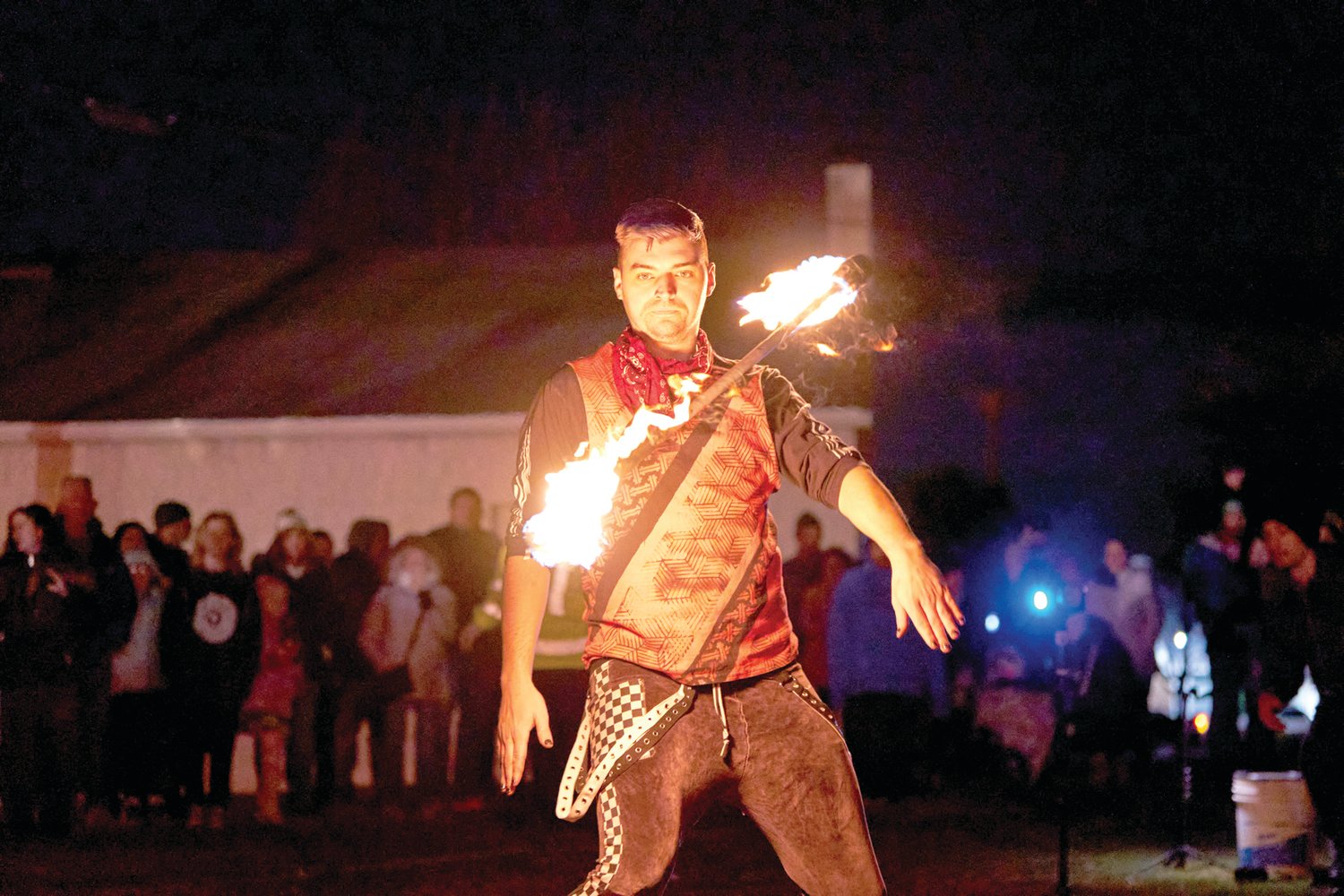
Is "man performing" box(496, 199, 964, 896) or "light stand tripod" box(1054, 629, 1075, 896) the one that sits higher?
"man performing" box(496, 199, 964, 896)

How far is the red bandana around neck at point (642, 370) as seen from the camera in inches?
169

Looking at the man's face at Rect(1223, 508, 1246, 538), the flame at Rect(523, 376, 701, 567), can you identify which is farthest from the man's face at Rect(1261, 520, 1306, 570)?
the flame at Rect(523, 376, 701, 567)

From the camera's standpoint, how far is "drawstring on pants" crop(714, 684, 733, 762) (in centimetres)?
403

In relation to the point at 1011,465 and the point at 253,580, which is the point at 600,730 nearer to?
the point at 253,580

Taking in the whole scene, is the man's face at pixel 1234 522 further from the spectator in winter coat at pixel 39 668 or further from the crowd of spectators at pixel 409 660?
the spectator in winter coat at pixel 39 668

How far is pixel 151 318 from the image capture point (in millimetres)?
16203

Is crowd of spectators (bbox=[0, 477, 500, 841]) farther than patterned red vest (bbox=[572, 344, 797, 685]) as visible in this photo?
Yes

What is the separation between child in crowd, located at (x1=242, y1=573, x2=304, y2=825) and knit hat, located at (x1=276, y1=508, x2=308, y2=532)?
0.74m

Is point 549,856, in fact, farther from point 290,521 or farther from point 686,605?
point 686,605

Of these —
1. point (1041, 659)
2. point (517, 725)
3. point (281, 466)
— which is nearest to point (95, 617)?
point (281, 466)

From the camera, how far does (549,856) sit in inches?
379

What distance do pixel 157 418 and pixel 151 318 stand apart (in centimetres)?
203

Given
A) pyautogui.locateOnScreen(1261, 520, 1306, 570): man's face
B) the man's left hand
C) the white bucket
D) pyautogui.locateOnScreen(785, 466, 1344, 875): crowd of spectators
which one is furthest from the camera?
pyautogui.locateOnScreen(785, 466, 1344, 875): crowd of spectators

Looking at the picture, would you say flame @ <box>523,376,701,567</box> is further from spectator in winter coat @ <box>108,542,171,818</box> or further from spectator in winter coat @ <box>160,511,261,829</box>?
spectator in winter coat @ <box>108,542,171,818</box>
